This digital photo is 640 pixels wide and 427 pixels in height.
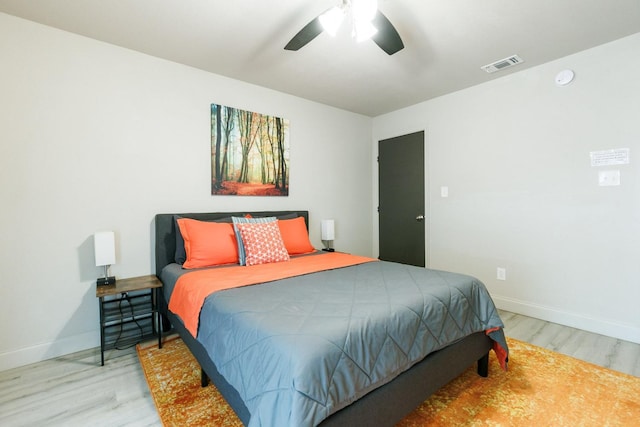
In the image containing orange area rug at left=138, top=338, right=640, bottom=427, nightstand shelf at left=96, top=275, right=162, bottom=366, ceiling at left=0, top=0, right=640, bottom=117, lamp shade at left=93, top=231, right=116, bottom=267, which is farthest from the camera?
nightstand shelf at left=96, top=275, right=162, bottom=366

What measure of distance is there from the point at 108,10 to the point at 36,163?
48.6 inches

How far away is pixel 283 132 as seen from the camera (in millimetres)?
3541

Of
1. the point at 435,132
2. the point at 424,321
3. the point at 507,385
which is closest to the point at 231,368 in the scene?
the point at 424,321

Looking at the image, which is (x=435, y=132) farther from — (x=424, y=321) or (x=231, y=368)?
(x=231, y=368)

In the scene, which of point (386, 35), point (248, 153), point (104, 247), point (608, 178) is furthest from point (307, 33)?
point (608, 178)

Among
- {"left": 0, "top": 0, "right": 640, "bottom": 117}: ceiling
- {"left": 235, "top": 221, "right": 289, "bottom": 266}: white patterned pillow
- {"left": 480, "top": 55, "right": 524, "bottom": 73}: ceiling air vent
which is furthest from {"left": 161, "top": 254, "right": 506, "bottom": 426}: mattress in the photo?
{"left": 480, "top": 55, "right": 524, "bottom": 73}: ceiling air vent

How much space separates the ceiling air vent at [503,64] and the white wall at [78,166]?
2.64 m

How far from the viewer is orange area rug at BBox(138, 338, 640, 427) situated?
1.56 meters

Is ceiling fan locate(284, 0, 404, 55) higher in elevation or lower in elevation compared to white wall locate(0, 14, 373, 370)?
higher

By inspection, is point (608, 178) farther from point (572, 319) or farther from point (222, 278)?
point (222, 278)

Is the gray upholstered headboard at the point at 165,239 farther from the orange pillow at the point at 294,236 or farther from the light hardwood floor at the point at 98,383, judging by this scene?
the orange pillow at the point at 294,236

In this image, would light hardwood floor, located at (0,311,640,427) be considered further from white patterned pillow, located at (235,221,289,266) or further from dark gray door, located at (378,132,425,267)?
dark gray door, located at (378,132,425,267)

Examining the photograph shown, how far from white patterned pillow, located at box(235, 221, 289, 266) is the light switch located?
2.87 metres

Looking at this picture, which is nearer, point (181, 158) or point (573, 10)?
point (573, 10)
